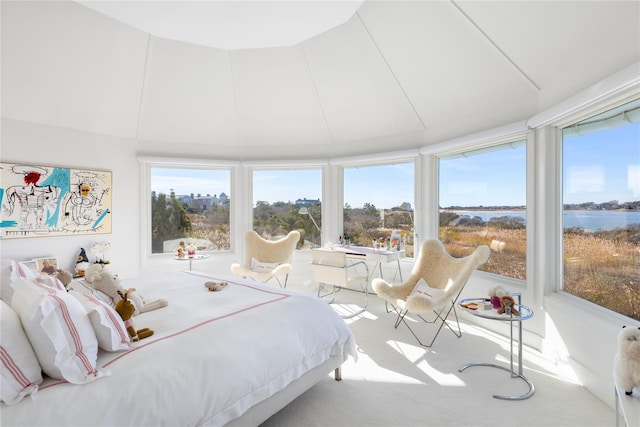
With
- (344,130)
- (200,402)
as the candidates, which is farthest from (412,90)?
(200,402)

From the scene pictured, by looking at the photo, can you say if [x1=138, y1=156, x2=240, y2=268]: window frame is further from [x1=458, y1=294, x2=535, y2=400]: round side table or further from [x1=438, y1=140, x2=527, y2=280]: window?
[x1=458, y1=294, x2=535, y2=400]: round side table

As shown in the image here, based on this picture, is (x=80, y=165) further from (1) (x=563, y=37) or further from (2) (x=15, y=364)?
(1) (x=563, y=37)

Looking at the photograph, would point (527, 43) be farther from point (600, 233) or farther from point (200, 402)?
point (200, 402)

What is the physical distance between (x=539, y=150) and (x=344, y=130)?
2.78 metres

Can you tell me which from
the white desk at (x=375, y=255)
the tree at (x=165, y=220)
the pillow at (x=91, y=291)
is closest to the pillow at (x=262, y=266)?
the white desk at (x=375, y=255)

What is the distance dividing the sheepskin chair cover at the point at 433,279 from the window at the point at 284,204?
2265 mm

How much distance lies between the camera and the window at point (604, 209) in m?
2.31

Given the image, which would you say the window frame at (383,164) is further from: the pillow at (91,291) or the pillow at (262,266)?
the pillow at (91,291)

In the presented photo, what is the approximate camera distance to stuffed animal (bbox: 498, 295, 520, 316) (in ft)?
8.29

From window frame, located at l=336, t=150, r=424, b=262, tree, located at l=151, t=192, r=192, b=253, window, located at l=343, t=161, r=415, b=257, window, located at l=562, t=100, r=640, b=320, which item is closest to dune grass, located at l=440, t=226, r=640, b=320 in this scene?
window, located at l=562, t=100, r=640, b=320

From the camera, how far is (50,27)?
3.34 meters

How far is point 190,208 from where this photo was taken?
546 cm

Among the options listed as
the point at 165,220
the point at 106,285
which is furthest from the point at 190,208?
the point at 106,285

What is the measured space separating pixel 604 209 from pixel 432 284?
1.74 m
